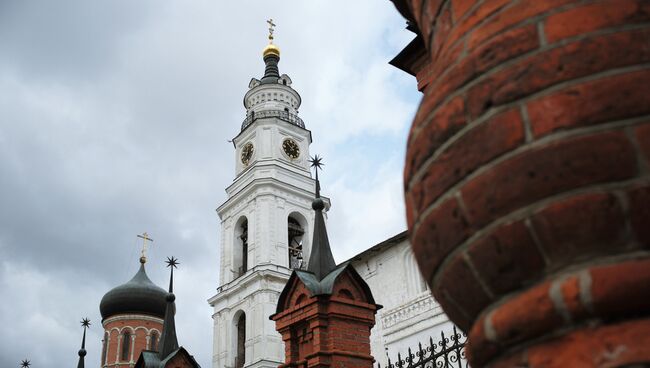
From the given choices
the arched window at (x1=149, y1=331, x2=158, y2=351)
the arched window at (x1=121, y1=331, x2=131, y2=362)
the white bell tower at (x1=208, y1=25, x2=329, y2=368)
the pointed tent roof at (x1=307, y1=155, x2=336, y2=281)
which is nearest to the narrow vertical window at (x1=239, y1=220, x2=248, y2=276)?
the white bell tower at (x1=208, y1=25, x2=329, y2=368)

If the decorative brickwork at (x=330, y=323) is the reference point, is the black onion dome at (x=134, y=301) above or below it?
above

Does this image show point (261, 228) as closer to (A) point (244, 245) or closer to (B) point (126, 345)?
(A) point (244, 245)

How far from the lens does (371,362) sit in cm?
681

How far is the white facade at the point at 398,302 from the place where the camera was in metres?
19.9

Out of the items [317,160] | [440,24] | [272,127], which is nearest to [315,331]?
[317,160]

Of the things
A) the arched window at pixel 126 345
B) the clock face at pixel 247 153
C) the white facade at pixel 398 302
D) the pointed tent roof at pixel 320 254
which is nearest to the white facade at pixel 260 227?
the clock face at pixel 247 153

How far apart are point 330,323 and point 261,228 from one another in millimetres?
24346

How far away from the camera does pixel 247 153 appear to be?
3503 cm

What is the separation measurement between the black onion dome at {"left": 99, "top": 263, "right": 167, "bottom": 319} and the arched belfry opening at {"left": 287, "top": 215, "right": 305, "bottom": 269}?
1015 centimetres

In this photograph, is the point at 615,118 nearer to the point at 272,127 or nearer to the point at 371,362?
the point at 371,362

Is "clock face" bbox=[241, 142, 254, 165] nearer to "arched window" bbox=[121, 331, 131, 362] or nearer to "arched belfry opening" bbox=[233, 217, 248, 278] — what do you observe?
"arched belfry opening" bbox=[233, 217, 248, 278]

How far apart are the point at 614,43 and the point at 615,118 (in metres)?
0.19

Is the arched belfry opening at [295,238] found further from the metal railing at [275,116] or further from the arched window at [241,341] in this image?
the metal railing at [275,116]

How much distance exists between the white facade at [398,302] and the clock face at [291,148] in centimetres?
1025
